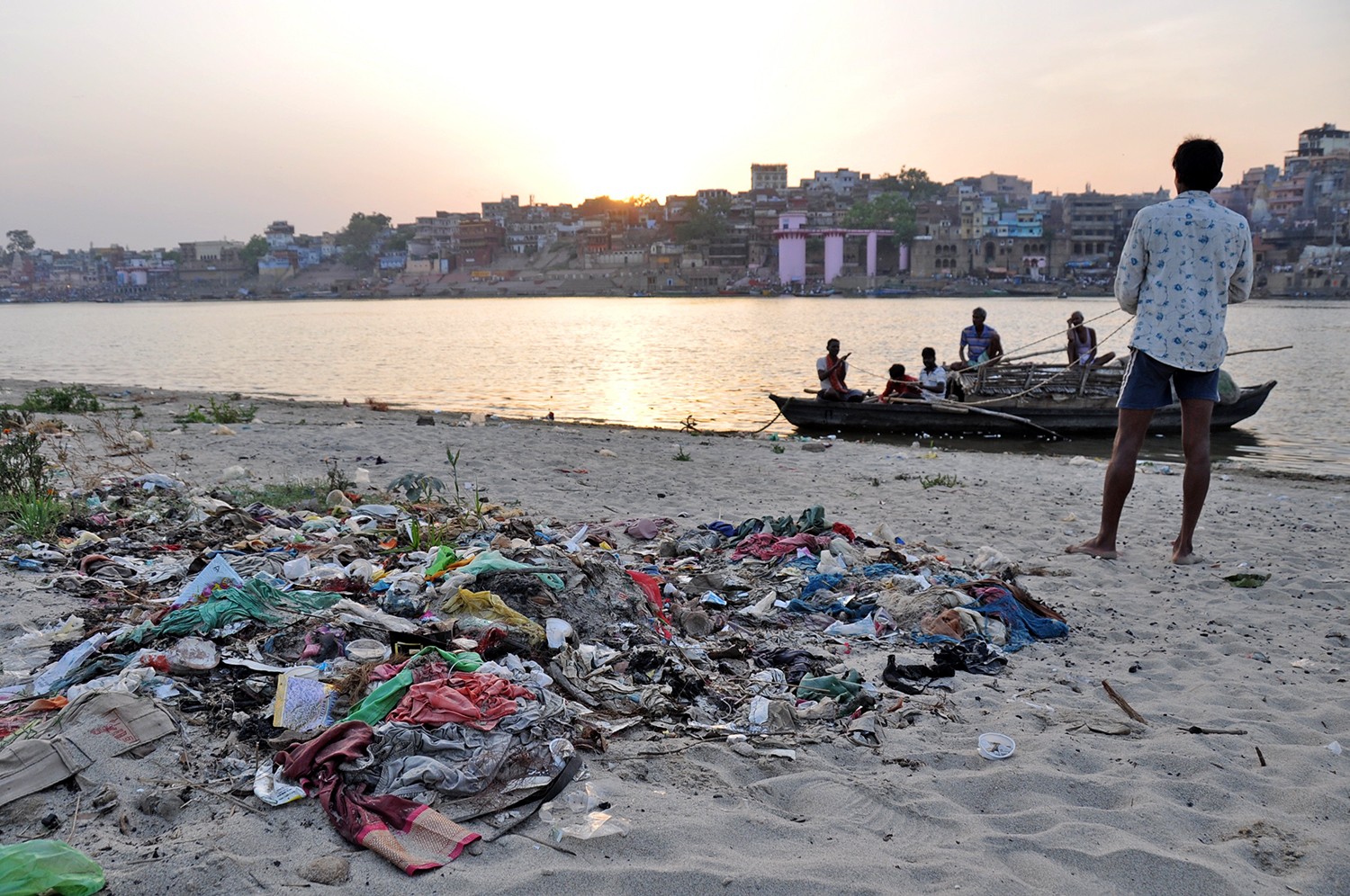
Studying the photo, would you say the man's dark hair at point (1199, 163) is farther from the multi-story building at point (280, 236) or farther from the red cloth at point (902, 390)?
the multi-story building at point (280, 236)

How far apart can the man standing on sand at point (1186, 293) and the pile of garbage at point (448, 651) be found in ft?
3.59

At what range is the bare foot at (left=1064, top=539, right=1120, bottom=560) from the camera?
4.77m

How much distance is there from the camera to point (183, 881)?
1.93 m

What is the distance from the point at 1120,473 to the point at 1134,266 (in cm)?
103

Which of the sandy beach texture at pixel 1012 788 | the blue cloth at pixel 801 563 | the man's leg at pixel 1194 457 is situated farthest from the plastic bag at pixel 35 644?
the man's leg at pixel 1194 457

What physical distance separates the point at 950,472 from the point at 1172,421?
5591mm

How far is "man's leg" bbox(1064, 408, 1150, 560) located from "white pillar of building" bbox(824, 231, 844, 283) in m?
91.0

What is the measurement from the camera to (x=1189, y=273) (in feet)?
13.9

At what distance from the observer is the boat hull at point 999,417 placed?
37.6ft

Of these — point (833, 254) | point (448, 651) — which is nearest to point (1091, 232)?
point (833, 254)

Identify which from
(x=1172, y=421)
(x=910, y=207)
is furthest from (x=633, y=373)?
(x=910, y=207)

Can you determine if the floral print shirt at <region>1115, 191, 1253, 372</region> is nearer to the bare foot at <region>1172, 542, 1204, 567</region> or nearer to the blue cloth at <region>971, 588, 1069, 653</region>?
the bare foot at <region>1172, 542, 1204, 567</region>

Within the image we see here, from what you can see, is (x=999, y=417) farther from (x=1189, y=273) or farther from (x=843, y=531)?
(x=1189, y=273)

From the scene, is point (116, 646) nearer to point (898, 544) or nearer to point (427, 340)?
point (898, 544)
